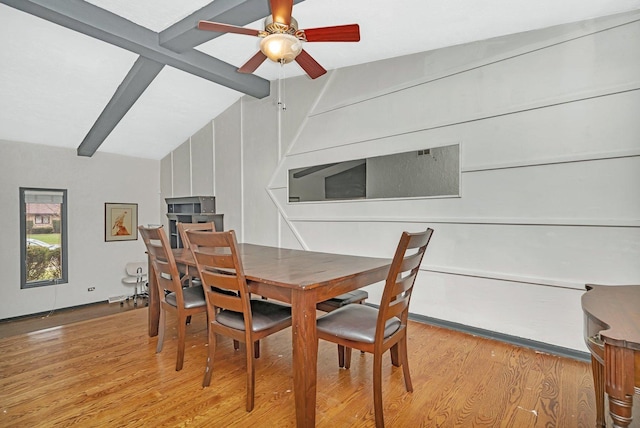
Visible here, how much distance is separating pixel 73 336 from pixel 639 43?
4.83 meters

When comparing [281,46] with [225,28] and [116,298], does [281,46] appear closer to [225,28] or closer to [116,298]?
[225,28]

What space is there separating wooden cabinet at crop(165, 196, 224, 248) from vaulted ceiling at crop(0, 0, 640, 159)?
131 centimetres

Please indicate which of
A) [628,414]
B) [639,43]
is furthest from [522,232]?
[628,414]

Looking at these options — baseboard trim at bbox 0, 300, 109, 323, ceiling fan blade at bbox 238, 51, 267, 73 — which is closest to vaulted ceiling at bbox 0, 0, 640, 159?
ceiling fan blade at bbox 238, 51, 267, 73

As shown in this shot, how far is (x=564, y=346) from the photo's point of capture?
7.97ft

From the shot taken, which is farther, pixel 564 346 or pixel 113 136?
Result: pixel 113 136

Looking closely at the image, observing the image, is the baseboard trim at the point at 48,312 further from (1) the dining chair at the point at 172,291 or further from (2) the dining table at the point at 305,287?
(2) the dining table at the point at 305,287

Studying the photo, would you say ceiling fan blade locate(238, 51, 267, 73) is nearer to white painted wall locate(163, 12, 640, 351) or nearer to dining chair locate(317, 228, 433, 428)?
white painted wall locate(163, 12, 640, 351)

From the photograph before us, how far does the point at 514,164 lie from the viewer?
2627mm

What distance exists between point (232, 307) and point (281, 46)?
1662mm

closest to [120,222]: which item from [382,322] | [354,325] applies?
[354,325]

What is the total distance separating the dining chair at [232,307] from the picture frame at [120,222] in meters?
5.37

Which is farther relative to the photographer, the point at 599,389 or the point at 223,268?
the point at 223,268

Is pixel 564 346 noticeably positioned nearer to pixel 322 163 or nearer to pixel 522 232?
pixel 522 232
